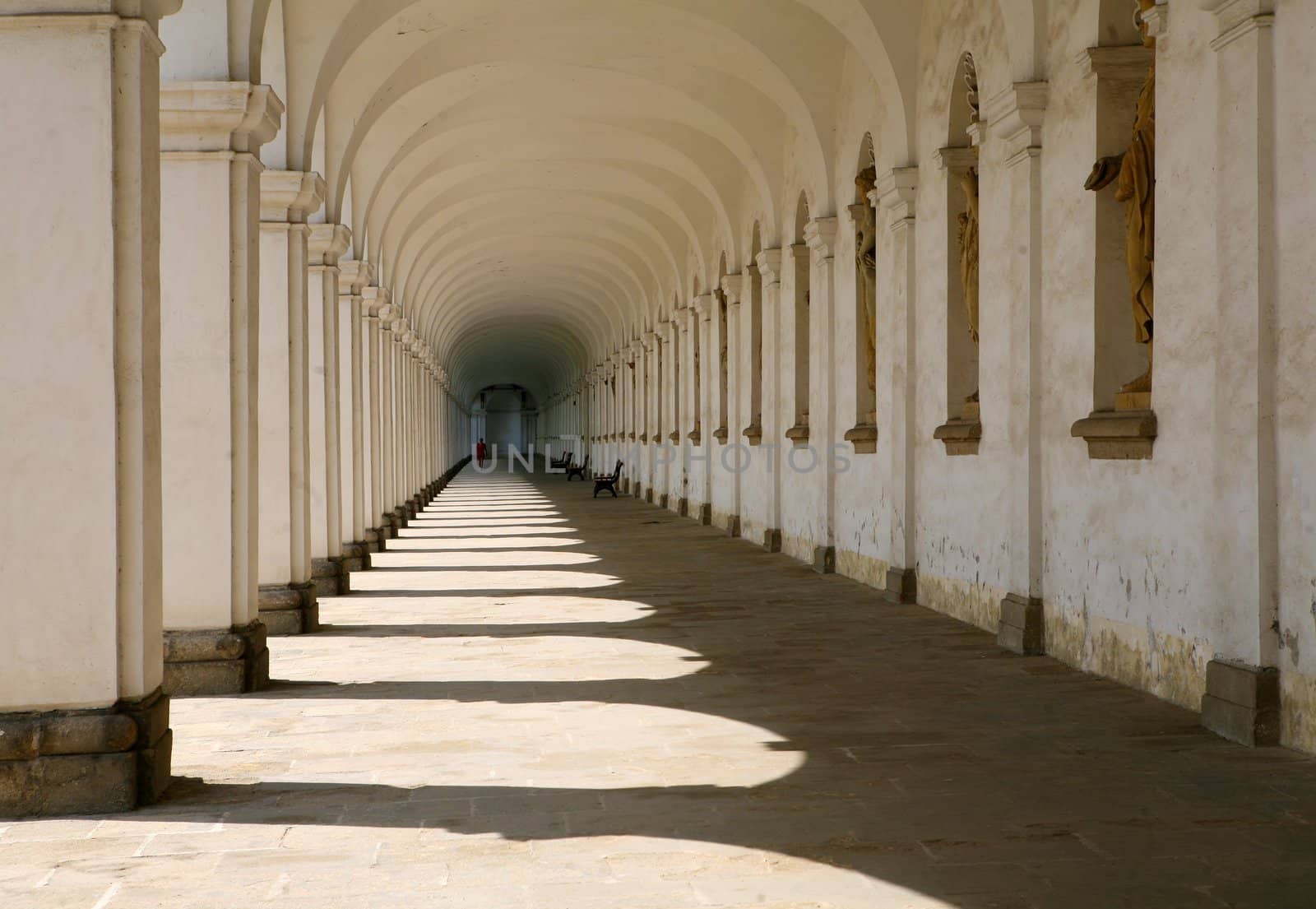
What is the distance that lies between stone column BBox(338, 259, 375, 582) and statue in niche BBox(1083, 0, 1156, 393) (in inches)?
379

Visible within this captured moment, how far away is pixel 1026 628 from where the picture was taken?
9500 mm

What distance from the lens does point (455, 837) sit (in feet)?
16.1

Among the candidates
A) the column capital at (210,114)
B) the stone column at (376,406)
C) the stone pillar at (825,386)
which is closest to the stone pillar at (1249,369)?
the column capital at (210,114)

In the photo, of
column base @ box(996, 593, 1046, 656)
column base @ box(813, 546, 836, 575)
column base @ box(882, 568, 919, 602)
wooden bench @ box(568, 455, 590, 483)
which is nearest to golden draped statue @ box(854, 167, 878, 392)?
column base @ box(813, 546, 836, 575)

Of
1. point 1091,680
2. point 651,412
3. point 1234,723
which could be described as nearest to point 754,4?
point 1091,680

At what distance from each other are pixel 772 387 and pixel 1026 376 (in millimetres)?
9563

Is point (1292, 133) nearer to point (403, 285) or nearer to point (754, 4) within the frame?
point (754, 4)

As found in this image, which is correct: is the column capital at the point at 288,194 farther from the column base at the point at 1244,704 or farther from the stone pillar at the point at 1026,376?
the column base at the point at 1244,704

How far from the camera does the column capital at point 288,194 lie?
426 inches

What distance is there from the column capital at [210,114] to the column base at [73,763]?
3.82 m

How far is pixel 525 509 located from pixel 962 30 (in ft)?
65.2

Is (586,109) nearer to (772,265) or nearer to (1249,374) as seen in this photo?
(772,265)

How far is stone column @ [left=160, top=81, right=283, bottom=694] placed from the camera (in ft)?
26.2

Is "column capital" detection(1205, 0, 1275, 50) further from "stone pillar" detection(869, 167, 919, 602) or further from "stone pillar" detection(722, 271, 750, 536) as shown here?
"stone pillar" detection(722, 271, 750, 536)
